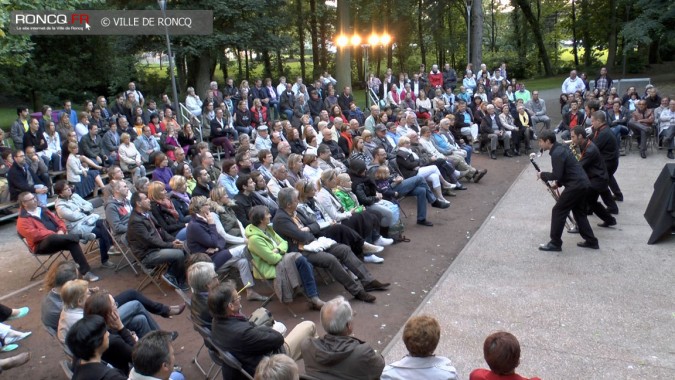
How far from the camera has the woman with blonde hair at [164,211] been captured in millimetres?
6934

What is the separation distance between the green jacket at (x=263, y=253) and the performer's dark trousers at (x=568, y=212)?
145 inches

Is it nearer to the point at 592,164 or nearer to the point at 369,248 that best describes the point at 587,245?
the point at 592,164

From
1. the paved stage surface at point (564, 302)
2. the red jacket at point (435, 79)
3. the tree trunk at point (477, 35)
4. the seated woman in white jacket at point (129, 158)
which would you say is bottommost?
the paved stage surface at point (564, 302)

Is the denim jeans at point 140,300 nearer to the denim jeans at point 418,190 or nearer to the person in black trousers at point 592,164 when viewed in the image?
the denim jeans at point 418,190

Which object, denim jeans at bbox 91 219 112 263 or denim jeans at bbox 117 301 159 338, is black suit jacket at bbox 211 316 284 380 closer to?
denim jeans at bbox 117 301 159 338

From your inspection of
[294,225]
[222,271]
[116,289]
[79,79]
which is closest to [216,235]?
[222,271]

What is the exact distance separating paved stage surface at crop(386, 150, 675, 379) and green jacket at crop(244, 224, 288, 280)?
149 cm

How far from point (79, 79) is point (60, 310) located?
2038 centimetres

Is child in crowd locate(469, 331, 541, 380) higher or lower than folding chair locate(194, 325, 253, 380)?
higher

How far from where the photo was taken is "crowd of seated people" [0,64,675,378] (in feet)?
20.7

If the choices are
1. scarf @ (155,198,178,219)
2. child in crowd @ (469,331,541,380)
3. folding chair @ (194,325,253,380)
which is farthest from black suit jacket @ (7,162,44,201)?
child in crowd @ (469,331,541,380)

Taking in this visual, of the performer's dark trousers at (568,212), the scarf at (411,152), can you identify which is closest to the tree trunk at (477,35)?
the scarf at (411,152)

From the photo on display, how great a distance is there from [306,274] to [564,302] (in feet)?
8.79

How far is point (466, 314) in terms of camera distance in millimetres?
5766
